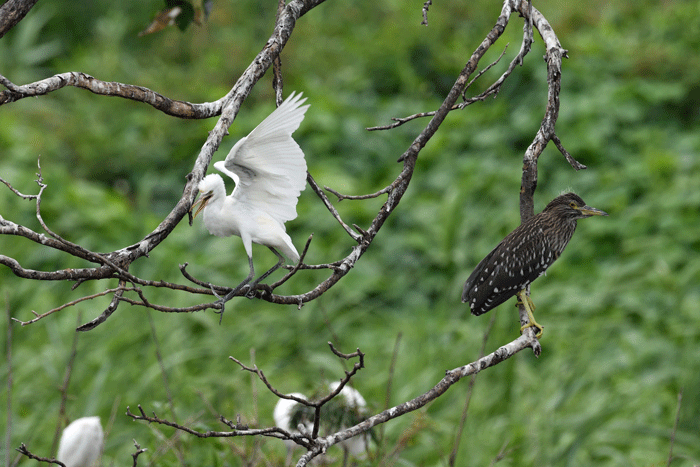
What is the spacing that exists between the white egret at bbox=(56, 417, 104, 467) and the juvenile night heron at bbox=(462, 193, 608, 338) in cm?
188

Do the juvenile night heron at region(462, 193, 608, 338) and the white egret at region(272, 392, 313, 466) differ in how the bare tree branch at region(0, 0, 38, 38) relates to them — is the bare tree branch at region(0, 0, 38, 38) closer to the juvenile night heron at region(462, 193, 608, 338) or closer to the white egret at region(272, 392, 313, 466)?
the juvenile night heron at region(462, 193, 608, 338)

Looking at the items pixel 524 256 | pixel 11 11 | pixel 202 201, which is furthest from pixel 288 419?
pixel 11 11

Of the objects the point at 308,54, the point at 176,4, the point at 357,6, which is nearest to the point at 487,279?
the point at 176,4

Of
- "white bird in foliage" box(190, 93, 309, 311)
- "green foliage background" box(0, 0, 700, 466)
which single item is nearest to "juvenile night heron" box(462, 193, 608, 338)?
"green foliage background" box(0, 0, 700, 466)

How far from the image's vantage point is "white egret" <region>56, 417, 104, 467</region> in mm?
3287

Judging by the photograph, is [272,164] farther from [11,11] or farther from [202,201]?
[11,11]

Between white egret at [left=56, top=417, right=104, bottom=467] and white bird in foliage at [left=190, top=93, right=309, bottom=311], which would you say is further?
white egret at [left=56, top=417, right=104, bottom=467]

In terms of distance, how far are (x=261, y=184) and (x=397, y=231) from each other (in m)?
3.99

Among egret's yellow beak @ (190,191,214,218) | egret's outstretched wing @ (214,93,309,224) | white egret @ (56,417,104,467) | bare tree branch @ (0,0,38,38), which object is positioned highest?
bare tree branch @ (0,0,38,38)

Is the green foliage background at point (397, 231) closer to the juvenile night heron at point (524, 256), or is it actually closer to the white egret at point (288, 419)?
the white egret at point (288, 419)

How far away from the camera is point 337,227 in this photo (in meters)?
5.56

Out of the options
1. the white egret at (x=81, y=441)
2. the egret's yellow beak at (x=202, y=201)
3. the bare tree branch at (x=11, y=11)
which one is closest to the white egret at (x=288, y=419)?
the white egret at (x=81, y=441)

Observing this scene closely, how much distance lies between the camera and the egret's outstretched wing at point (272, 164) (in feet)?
5.04

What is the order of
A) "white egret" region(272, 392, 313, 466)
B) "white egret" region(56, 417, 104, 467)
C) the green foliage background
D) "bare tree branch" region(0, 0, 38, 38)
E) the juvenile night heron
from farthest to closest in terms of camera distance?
the green foliage background → "white egret" region(56, 417, 104, 467) → "white egret" region(272, 392, 313, 466) → the juvenile night heron → "bare tree branch" region(0, 0, 38, 38)
